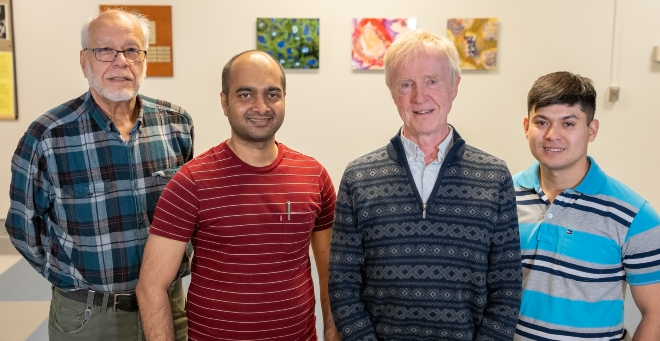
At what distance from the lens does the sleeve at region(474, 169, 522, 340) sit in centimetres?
143

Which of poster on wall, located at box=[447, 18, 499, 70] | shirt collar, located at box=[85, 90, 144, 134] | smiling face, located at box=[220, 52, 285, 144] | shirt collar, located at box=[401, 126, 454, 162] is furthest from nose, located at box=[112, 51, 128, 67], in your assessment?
poster on wall, located at box=[447, 18, 499, 70]

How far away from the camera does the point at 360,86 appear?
180 inches

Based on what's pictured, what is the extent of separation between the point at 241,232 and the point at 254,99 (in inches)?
15.8

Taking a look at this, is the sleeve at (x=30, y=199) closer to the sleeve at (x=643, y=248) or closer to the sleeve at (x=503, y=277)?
the sleeve at (x=503, y=277)

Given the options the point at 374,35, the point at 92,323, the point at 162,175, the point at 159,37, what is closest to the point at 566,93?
the point at 162,175

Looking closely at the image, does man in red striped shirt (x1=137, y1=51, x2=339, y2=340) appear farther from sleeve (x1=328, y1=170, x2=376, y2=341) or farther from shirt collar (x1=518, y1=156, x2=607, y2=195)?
shirt collar (x1=518, y1=156, x2=607, y2=195)

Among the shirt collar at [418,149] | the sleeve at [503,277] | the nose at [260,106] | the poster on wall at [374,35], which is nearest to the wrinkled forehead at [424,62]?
the shirt collar at [418,149]

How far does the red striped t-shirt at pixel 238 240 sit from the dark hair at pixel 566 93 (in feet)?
2.61

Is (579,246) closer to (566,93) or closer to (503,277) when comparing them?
(503,277)

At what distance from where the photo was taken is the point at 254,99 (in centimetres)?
169

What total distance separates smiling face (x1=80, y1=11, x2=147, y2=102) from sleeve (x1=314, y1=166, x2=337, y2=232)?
29.0 inches

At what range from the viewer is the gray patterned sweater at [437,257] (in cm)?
143

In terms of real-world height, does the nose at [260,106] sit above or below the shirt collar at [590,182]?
above

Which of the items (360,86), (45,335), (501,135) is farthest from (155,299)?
(501,135)
